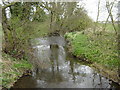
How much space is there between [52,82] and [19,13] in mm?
5146

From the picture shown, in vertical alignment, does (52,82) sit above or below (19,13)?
below

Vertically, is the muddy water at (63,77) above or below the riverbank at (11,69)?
below

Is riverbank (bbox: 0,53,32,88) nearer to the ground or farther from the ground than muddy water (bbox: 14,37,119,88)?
farther from the ground

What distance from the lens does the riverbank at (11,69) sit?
733cm

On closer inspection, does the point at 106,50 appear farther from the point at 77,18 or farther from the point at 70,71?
the point at 77,18

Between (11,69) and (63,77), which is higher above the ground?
(11,69)

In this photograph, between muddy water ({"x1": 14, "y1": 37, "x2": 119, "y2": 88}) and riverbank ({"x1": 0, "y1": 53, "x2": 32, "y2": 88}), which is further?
muddy water ({"x1": 14, "y1": 37, "x2": 119, "y2": 88})

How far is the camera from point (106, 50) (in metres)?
11.8

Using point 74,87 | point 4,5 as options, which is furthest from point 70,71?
point 4,5

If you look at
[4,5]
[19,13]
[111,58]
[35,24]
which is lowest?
[111,58]

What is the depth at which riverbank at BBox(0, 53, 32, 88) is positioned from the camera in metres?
7.33

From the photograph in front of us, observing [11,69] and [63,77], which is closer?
[11,69]

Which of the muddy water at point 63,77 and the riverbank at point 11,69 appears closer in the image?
the riverbank at point 11,69

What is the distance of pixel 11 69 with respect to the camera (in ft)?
27.5
